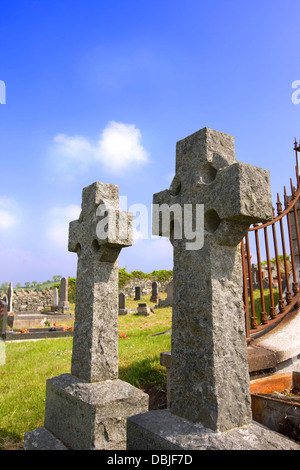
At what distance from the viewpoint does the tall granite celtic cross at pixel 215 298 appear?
1790 mm

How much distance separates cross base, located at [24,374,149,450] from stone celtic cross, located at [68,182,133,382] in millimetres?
157

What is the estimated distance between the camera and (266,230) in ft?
13.0

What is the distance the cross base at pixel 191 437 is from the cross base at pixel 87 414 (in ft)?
2.16

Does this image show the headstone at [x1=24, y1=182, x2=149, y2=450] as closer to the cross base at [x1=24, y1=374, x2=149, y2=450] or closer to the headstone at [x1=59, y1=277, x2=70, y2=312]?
the cross base at [x1=24, y1=374, x2=149, y2=450]

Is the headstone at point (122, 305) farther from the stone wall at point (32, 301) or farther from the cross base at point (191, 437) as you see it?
the cross base at point (191, 437)

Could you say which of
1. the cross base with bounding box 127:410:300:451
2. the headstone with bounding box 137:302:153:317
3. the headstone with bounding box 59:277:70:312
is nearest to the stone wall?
the headstone with bounding box 59:277:70:312

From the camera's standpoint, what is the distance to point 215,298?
1843 mm

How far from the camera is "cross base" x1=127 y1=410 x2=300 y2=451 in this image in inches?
63.5

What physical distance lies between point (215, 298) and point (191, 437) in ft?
2.31

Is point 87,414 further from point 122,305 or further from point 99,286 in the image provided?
point 122,305

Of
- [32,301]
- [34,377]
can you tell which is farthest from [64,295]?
[34,377]

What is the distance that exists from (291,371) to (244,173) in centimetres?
260
